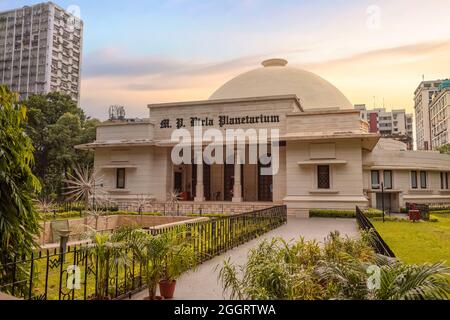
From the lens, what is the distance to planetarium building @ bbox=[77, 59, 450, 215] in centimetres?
2089

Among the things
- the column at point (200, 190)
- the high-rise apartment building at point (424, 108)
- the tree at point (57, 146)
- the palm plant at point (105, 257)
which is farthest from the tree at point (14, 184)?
the high-rise apartment building at point (424, 108)

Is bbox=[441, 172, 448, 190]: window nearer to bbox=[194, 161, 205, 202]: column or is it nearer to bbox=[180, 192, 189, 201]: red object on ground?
bbox=[194, 161, 205, 202]: column

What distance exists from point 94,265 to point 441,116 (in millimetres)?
66105

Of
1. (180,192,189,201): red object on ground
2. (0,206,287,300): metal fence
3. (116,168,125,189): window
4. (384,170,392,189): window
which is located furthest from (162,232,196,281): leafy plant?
(384,170,392,189): window

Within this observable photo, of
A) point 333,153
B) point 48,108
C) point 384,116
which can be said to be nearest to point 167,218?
point 333,153

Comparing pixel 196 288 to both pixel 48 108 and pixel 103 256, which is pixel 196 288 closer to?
pixel 103 256

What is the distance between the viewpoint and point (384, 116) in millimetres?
94062

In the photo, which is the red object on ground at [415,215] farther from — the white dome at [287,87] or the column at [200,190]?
the white dome at [287,87]

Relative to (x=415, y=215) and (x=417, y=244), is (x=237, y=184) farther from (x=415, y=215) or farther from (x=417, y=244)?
(x=417, y=244)

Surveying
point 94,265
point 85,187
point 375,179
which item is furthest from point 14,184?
point 375,179

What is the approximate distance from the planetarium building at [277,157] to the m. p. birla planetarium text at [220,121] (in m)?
0.07

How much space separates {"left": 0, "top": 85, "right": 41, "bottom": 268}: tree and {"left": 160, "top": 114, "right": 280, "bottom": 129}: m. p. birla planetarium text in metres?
19.1

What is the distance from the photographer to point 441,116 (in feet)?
192

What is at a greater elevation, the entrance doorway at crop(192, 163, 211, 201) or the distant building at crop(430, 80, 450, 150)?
the distant building at crop(430, 80, 450, 150)
